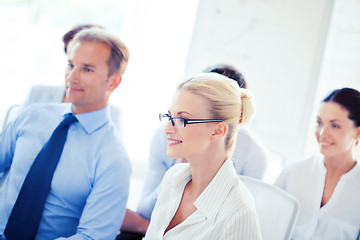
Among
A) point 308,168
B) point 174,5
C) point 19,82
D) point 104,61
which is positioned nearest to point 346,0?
point 174,5

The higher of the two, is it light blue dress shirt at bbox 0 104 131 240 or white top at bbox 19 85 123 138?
white top at bbox 19 85 123 138

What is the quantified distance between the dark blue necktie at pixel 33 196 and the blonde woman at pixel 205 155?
1.79 ft

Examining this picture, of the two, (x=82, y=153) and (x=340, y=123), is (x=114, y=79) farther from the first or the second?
(x=340, y=123)

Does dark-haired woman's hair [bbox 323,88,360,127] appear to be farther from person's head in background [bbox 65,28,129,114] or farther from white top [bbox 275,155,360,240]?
person's head in background [bbox 65,28,129,114]

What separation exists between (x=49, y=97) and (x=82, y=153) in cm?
103

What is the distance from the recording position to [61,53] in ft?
12.3

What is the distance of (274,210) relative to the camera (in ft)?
5.28

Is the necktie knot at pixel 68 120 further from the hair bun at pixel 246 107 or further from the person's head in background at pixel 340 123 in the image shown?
the person's head in background at pixel 340 123

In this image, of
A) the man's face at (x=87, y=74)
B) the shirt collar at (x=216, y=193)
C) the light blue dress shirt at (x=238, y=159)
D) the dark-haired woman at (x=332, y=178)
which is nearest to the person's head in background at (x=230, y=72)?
the light blue dress shirt at (x=238, y=159)

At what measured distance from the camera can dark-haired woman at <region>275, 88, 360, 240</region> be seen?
72.5 inches

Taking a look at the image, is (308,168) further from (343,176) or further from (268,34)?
(268,34)

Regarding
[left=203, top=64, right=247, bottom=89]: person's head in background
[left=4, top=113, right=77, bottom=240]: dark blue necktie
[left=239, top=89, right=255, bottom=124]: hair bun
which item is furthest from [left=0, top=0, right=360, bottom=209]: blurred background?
[left=239, top=89, right=255, bottom=124]: hair bun

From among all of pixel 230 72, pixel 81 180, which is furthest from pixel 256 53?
pixel 81 180

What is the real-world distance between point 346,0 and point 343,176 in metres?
2.35
